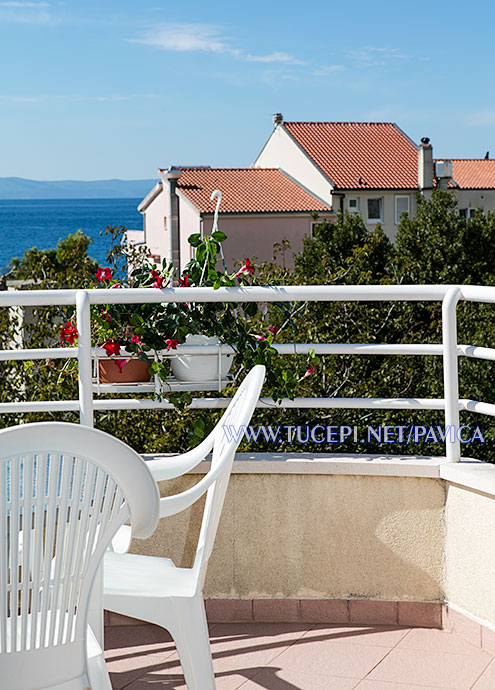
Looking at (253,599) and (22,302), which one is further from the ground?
(22,302)

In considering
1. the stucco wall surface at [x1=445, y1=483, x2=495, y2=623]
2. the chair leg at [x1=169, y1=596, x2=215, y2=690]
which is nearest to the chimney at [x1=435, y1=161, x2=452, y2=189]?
the stucco wall surface at [x1=445, y1=483, x2=495, y2=623]

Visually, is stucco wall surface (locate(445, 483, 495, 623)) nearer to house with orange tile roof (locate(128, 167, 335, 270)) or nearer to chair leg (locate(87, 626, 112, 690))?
chair leg (locate(87, 626, 112, 690))

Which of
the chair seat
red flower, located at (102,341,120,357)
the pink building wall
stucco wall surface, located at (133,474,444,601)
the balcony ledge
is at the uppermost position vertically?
the pink building wall

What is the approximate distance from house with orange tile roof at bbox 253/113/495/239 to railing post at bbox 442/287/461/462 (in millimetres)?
35441

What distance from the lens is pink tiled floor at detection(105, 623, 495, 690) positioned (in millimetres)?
2516

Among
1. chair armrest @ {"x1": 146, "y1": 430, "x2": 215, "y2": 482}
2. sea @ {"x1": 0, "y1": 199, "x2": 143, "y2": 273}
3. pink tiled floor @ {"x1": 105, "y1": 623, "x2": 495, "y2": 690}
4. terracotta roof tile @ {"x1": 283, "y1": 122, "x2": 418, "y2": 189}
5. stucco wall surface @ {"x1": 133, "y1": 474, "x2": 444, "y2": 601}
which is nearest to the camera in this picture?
chair armrest @ {"x1": 146, "y1": 430, "x2": 215, "y2": 482}

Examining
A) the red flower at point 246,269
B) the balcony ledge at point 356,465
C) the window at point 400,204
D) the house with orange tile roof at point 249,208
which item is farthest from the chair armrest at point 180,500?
the window at point 400,204

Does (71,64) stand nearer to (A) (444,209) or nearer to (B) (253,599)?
(A) (444,209)

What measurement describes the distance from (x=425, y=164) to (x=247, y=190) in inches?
310

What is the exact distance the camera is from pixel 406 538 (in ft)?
9.37

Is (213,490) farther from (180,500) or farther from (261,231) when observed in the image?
(261,231)

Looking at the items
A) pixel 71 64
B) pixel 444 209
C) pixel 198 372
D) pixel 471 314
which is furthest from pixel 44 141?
pixel 198 372

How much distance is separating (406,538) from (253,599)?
0.57 m
